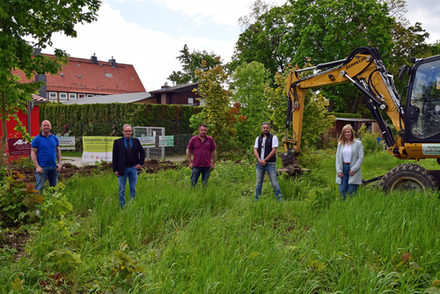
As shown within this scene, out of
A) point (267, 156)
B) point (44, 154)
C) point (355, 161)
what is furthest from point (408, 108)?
point (44, 154)

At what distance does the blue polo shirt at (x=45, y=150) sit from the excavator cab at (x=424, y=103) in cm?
761

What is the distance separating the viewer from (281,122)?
1337 cm

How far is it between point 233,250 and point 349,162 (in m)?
4.02

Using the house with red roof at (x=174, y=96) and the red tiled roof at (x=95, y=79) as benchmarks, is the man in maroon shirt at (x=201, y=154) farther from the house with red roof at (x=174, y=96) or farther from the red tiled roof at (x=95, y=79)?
the red tiled roof at (x=95, y=79)

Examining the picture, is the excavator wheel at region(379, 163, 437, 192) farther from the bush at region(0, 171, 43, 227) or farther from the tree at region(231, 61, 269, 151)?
the tree at region(231, 61, 269, 151)

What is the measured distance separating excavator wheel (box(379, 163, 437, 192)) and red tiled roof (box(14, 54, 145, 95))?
2298 inches

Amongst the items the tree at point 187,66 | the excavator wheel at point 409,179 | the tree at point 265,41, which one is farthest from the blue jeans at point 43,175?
the tree at point 187,66

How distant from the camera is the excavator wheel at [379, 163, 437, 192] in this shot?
6922mm

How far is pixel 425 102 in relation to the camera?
7.41 m

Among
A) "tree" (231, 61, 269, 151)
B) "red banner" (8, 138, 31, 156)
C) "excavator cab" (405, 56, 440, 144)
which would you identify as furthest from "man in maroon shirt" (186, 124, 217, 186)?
"red banner" (8, 138, 31, 156)

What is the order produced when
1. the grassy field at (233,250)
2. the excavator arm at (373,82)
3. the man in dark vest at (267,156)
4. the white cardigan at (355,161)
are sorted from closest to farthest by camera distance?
1. the grassy field at (233,250)
2. the white cardigan at (355,161)
3. the man in dark vest at (267,156)
4. the excavator arm at (373,82)

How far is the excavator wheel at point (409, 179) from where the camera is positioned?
6.92 metres

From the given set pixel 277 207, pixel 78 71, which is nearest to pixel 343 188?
pixel 277 207

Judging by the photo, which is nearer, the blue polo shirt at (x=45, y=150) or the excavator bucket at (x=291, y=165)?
the blue polo shirt at (x=45, y=150)
